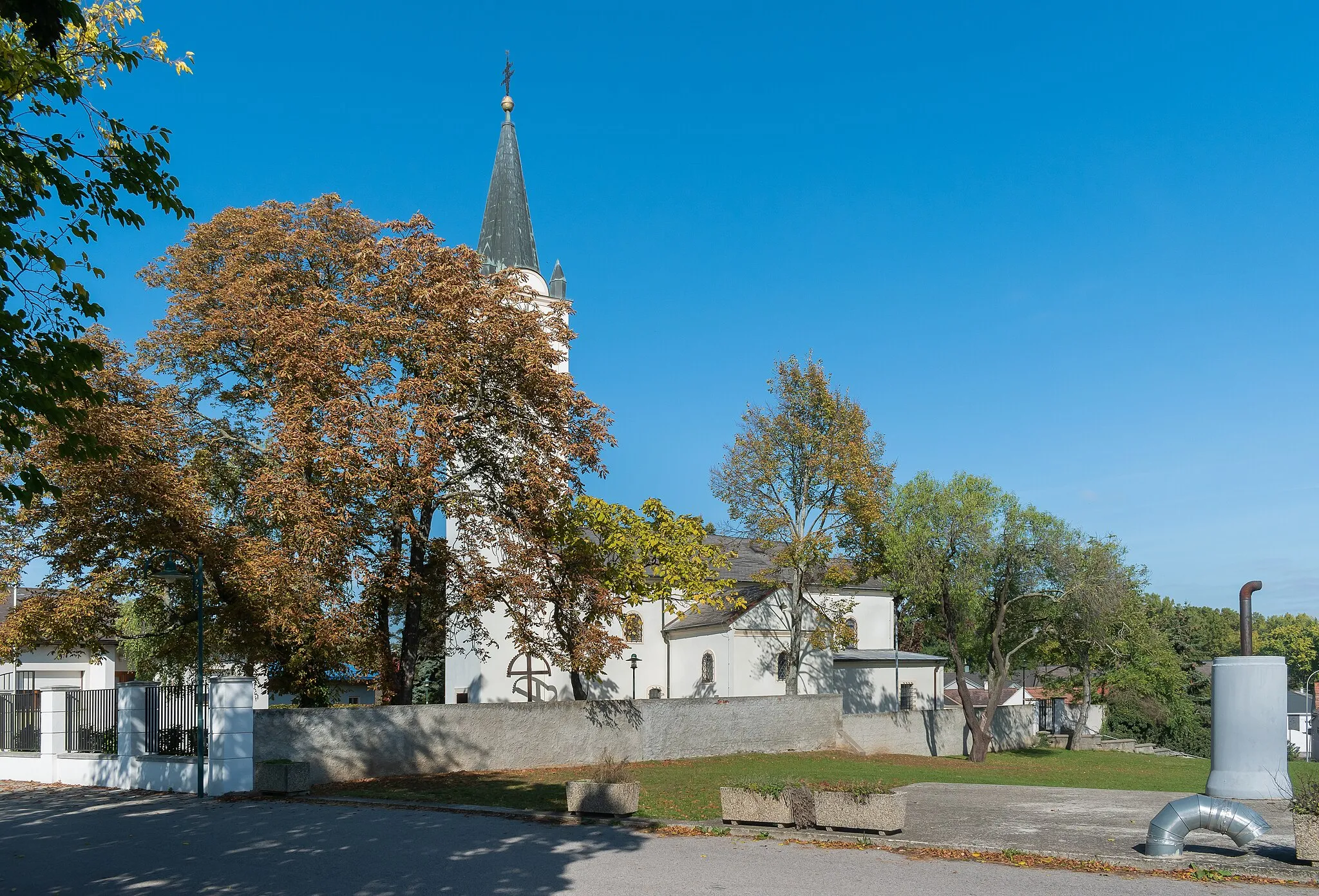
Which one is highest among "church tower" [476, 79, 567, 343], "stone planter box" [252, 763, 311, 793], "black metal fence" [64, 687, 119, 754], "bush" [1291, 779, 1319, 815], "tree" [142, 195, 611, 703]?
"church tower" [476, 79, 567, 343]

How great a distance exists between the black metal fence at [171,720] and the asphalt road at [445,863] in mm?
3989

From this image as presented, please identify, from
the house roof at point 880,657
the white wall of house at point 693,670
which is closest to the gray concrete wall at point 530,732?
the white wall of house at point 693,670

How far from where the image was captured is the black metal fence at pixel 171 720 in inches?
753

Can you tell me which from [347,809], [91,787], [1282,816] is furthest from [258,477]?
[1282,816]

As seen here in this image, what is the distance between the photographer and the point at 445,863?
11.1 metres

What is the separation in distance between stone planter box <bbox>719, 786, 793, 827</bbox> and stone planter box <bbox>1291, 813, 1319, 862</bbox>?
5412 millimetres

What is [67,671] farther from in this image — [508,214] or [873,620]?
[873,620]

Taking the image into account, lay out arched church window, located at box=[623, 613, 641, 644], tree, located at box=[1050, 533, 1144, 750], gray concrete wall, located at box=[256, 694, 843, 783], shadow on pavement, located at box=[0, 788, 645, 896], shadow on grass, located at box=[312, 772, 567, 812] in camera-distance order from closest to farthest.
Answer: shadow on pavement, located at box=[0, 788, 645, 896]
shadow on grass, located at box=[312, 772, 567, 812]
gray concrete wall, located at box=[256, 694, 843, 783]
arched church window, located at box=[623, 613, 641, 644]
tree, located at box=[1050, 533, 1144, 750]

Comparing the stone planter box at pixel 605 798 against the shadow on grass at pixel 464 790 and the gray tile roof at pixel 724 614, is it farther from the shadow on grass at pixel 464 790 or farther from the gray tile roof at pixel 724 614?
the gray tile roof at pixel 724 614

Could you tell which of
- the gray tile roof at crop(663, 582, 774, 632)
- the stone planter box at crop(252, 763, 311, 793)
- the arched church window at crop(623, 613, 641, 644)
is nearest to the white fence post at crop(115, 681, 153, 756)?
the stone planter box at crop(252, 763, 311, 793)

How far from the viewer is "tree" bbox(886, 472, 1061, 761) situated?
Answer: 35.3m

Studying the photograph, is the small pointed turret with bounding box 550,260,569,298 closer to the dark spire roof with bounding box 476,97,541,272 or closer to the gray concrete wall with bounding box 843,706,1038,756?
the dark spire roof with bounding box 476,97,541,272

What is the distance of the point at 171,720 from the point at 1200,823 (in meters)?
17.0

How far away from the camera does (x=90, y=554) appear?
2039cm
